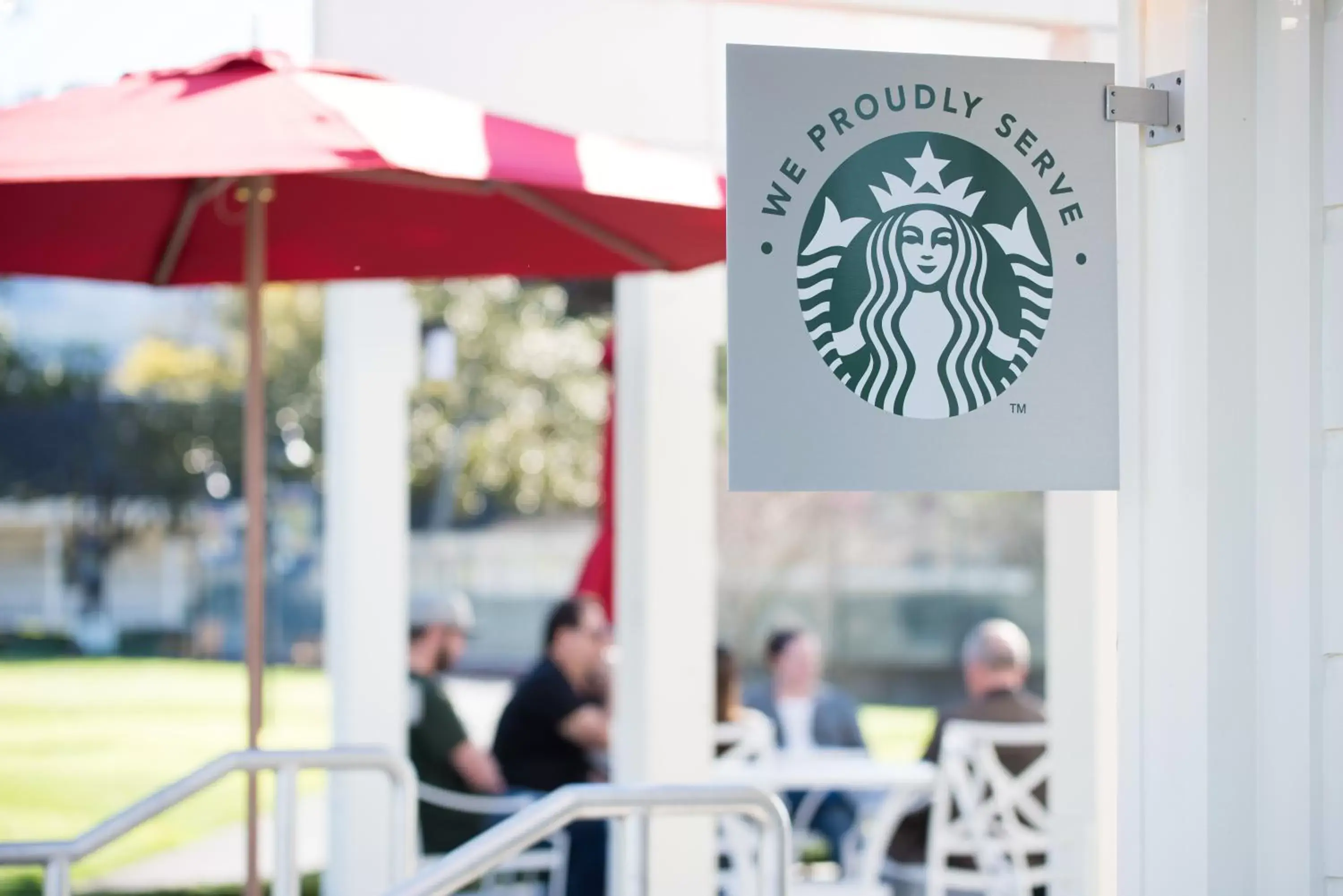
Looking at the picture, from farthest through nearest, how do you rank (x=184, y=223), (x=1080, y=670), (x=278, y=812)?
(x=1080, y=670)
(x=184, y=223)
(x=278, y=812)

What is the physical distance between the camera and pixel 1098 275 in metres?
2.06

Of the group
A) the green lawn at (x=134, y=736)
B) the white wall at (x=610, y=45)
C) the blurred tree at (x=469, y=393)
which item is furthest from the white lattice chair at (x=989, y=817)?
the blurred tree at (x=469, y=393)

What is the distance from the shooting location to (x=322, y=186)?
369cm

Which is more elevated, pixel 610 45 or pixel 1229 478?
pixel 610 45

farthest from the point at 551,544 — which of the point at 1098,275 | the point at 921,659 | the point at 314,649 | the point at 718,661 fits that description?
the point at 1098,275

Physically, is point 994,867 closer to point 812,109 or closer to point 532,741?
point 532,741

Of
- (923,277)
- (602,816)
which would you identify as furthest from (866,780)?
(923,277)

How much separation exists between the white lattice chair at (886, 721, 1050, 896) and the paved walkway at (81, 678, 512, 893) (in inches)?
66.2

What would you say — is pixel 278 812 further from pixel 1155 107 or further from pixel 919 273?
pixel 1155 107

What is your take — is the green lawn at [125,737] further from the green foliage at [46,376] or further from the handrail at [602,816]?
the green foliage at [46,376]

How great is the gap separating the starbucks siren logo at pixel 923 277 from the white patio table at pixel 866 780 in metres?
2.59

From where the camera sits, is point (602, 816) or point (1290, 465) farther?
point (602, 816)

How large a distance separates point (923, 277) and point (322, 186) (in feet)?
6.89

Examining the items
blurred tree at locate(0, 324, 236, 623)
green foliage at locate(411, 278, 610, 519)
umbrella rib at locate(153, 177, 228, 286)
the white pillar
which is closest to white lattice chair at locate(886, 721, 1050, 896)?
the white pillar
